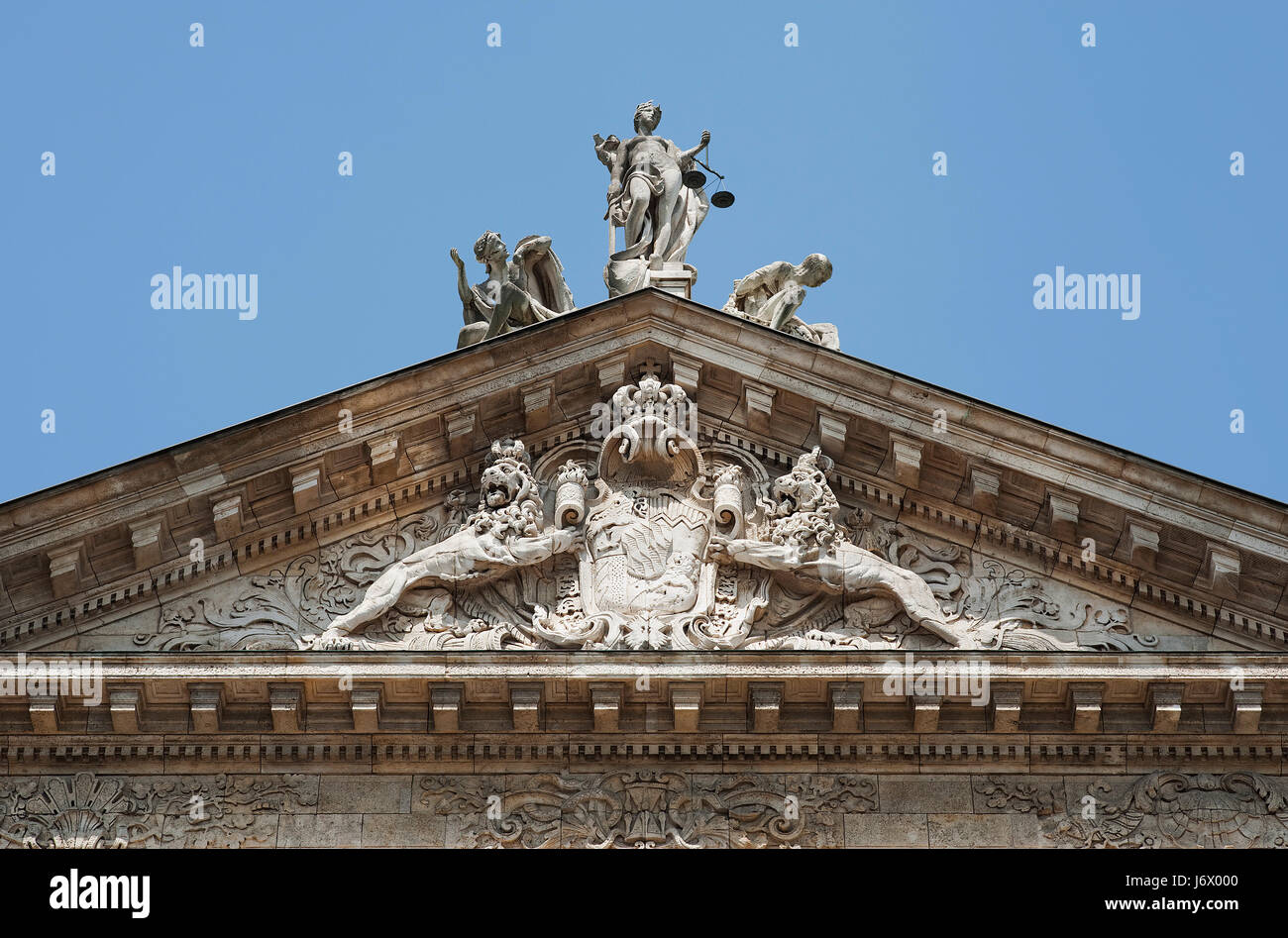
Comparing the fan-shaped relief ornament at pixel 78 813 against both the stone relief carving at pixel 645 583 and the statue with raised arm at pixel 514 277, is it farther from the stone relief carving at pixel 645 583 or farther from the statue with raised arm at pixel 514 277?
the statue with raised arm at pixel 514 277

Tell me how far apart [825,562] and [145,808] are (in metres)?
4.69

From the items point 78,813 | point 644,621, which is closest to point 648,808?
point 644,621

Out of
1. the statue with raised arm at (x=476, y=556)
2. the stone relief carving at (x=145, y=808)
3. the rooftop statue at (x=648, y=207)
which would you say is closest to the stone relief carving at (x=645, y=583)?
the statue with raised arm at (x=476, y=556)

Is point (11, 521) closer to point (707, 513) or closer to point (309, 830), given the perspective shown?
point (309, 830)

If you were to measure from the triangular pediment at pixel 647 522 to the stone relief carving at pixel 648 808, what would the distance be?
0.88 metres

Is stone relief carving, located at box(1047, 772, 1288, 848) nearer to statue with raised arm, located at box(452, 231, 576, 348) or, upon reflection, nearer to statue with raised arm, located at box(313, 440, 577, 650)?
statue with raised arm, located at box(313, 440, 577, 650)

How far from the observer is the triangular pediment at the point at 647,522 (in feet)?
54.6

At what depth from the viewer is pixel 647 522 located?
56.0ft

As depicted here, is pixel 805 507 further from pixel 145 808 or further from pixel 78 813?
pixel 78 813

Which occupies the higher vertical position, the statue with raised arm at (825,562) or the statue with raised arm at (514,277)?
the statue with raised arm at (514,277)

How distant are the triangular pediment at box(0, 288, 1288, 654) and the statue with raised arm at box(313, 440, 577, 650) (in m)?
0.02

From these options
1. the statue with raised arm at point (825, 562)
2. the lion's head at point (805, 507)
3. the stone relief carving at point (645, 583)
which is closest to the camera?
the stone relief carving at point (645, 583)

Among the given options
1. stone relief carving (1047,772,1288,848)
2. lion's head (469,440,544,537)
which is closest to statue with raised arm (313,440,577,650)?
lion's head (469,440,544,537)

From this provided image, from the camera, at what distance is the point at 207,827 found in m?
15.9
